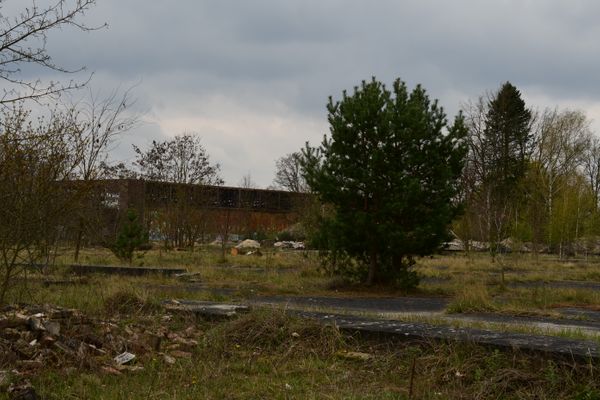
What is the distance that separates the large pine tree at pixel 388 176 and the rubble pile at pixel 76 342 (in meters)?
9.28

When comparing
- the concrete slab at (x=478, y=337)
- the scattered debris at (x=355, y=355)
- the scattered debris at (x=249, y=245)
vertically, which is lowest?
the scattered debris at (x=355, y=355)

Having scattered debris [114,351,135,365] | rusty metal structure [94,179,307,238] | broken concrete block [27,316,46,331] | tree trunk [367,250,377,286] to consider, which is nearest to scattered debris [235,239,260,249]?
rusty metal structure [94,179,307,238]

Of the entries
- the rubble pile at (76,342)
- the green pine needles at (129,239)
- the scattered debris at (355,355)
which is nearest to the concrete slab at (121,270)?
the green pine needles at (129,239)

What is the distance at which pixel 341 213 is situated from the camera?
1766 cm

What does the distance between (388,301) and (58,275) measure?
774 cm

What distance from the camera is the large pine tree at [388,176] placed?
1702 centimetres

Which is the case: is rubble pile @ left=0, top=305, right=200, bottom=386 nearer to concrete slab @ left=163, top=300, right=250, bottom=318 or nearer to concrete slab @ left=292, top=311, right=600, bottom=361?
concrete slab @ left=163, top=300, right=250, bottom=318

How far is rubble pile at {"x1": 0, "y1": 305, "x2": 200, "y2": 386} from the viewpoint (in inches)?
254

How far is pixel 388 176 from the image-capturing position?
1719cm

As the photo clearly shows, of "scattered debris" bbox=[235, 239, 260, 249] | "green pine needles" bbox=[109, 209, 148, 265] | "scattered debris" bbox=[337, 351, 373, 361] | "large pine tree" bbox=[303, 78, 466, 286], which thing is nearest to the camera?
"scattered debris" bbox=[337, 351, 373, 361]

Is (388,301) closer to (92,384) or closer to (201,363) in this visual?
(201,363)

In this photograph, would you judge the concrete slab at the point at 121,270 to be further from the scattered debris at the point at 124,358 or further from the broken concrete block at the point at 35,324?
the scattered debris at the point at 124,358

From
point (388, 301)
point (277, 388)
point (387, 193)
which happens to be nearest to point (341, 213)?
point (387, 193)

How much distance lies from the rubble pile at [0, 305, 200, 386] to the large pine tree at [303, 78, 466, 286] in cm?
928
